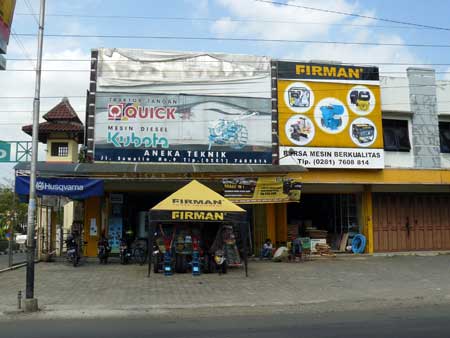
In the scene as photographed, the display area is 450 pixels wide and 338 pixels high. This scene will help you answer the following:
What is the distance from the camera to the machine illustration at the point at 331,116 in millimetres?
21272

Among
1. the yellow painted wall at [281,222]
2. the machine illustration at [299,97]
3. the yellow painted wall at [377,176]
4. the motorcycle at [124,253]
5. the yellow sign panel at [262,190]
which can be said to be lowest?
the motorcycle at [124,253]

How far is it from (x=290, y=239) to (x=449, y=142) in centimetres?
888

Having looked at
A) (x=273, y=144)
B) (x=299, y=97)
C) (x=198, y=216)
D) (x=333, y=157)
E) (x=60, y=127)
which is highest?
(x=299, y=97)

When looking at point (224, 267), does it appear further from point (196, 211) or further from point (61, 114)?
point (61, 114)

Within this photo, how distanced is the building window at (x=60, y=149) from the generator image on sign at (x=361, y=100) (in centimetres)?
1245

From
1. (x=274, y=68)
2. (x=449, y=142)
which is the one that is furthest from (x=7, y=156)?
(x=449, y=142)

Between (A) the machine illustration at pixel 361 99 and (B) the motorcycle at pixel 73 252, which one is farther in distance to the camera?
(A) the machine illustration at pixel 361 99

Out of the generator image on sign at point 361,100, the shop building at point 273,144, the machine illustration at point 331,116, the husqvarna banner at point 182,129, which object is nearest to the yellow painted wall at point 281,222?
the shop building at point 273,144

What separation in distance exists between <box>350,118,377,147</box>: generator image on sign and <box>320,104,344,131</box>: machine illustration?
0.67m

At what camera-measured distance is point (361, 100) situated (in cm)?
2183

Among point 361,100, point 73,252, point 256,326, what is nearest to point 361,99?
point 361,100

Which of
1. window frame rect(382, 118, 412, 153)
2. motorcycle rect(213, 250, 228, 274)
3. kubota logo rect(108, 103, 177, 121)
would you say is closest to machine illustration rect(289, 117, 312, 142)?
window frame rect(382, 118, 412, 153)

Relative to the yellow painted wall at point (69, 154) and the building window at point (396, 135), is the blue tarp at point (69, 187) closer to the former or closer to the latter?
the yellow painted wall at point (69, 154)

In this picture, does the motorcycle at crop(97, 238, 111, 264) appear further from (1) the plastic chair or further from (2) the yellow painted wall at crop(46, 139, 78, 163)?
(1) the plastic chair
